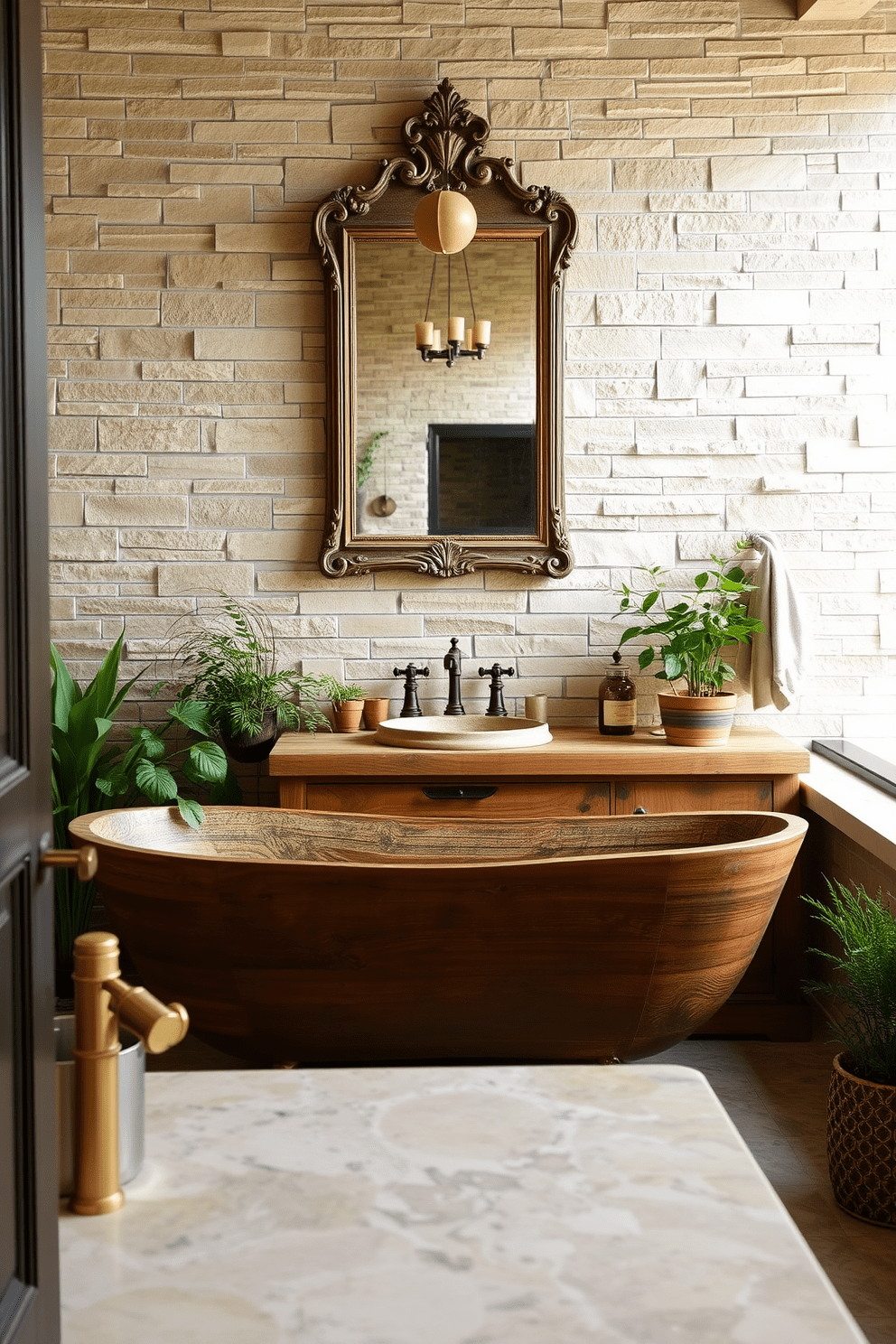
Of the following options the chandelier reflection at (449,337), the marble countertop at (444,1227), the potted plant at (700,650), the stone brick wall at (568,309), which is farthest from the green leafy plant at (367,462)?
the marble countertop at (444,1227)

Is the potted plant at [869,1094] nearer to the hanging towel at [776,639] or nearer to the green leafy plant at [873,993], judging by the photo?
the green leafy plant at [873,993]

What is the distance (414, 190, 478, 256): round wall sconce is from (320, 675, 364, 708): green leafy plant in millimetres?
1387

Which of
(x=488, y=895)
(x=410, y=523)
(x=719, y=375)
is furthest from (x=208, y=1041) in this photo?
(x=719, y=375)

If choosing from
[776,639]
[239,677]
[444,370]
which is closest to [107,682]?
[239,677]

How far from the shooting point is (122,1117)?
3.02ft

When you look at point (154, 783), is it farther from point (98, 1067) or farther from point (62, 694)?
point (98, 1067)

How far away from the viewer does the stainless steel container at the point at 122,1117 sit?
0.90 m

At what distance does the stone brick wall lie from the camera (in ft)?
12.3

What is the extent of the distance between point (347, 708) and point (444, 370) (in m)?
1.14

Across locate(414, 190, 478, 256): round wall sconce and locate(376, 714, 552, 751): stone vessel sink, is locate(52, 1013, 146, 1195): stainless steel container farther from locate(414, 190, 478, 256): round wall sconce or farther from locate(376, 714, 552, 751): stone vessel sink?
locate(414, 190, 478, 256): round wall sconce

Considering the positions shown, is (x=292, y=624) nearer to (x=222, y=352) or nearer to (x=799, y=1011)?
(x=222, y=352)

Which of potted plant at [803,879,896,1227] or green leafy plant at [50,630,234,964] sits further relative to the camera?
green leafy plant at [50,630,234,964]

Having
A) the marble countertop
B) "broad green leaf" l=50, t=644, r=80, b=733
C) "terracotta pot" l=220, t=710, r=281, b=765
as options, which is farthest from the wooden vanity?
the marble countertop

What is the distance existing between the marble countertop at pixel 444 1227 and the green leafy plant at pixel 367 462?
9.47 feet
